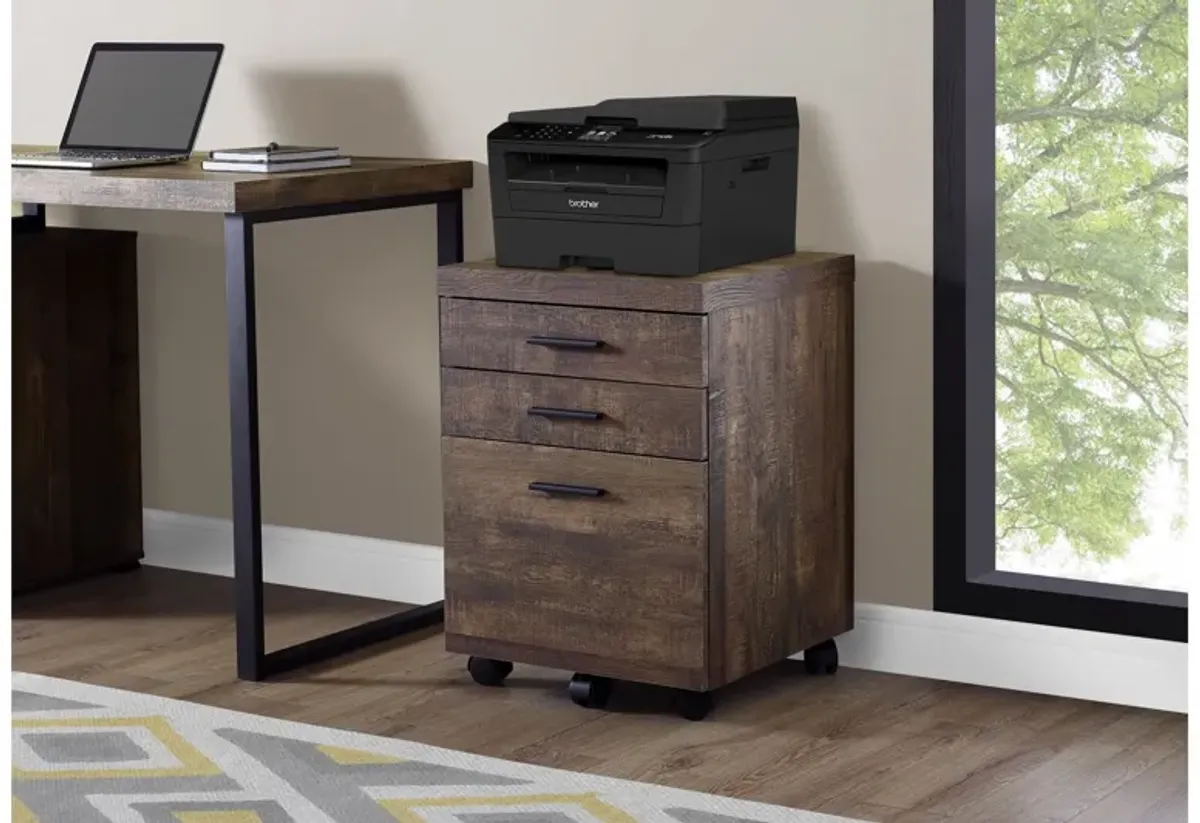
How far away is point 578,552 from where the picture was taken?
114 inches

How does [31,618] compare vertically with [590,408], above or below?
below

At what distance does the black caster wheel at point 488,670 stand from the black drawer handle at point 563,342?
0.56 metres

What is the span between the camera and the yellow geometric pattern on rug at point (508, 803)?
2459 mm

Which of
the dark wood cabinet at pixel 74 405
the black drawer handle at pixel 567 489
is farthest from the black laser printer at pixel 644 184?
the dark wood cabinet at pixel 74 405

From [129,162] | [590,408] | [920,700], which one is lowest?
[920,700]

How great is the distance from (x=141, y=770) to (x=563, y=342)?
0.87 m

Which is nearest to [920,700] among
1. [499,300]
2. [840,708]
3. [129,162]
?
[840,708]

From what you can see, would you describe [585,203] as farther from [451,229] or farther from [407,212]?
[407,212]

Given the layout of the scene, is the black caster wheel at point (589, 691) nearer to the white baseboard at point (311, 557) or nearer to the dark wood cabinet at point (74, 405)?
the white baseboard at point (311, 557)

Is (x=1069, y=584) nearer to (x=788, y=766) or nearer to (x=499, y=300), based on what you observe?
(x=788, y=766)

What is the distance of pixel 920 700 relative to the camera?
119 inches

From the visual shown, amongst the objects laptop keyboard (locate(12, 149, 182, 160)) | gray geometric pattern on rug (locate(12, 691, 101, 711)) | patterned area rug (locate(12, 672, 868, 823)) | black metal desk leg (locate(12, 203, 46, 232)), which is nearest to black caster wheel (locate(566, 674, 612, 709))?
patterned area rug (locate(12, 672, 868, 823))

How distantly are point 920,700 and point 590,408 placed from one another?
72cm

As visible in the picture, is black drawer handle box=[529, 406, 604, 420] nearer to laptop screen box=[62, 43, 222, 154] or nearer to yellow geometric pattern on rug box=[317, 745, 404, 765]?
yellow geometric pattern on rug box=[317, 745, 404, 765]
